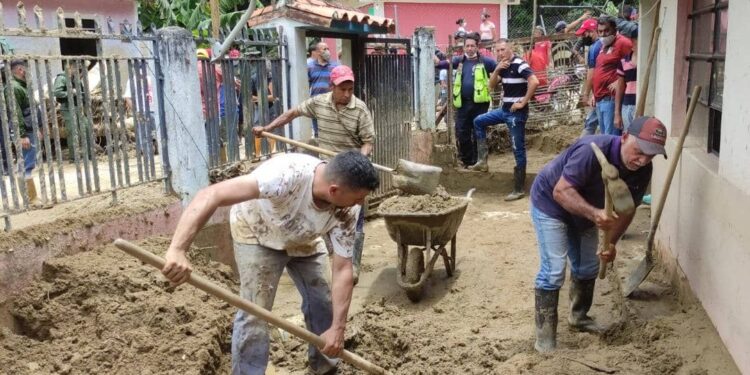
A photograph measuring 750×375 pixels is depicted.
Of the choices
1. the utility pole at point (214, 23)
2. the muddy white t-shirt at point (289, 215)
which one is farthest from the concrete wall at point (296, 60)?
the muddy white t-shirt at point (289, 215)

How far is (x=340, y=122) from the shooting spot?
21.0 feet

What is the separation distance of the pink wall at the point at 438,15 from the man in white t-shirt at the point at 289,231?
17.4 meters

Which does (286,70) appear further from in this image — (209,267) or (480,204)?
(480,204)

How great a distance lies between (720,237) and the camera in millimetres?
3865

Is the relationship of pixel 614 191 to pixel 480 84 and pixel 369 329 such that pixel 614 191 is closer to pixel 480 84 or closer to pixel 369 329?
pixel 369 329

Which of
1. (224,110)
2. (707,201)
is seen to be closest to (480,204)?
(224,110)

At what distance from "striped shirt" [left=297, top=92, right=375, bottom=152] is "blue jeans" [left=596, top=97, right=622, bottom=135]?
3332 millimetres

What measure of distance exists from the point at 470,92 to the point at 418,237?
460cm

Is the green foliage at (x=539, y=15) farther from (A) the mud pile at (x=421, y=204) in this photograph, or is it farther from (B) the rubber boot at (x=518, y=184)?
(A) the mud pile at (x=421, y=204)

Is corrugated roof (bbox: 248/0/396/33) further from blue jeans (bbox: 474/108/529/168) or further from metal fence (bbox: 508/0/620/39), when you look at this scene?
metal fence (bbox: 508/0/620/39)

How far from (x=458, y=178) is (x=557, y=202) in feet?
20.8

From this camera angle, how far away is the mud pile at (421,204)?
610 centimetres

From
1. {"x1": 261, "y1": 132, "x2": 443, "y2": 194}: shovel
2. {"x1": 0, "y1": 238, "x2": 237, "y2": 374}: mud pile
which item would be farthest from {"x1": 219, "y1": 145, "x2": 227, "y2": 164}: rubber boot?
{"x1": 0, "y1": 238, "x2": 237, "y2": 374}: mud pile

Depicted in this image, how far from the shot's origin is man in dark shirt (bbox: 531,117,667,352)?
382 centimetres
